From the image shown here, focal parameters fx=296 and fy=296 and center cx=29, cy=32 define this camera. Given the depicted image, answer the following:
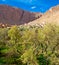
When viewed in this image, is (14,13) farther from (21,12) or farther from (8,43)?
(8,43)

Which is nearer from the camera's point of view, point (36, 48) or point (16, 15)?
point (36, 48)

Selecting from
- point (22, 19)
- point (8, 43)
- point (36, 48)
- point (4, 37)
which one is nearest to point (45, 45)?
point (36, 48)

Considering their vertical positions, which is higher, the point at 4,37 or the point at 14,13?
the point at 14,13

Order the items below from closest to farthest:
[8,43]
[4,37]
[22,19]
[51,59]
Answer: [51,59] → [8,43] → [4,37] → [22,19]

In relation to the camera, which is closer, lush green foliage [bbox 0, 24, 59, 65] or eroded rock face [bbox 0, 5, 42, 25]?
lush green foliage [bbox 0, 24, 59, 65]

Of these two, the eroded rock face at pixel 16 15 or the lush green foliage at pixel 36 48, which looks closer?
the lush green foliage at pixel 36 48

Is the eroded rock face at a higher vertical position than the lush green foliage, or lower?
higher

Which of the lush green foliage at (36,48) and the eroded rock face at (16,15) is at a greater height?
the eroded rock face at (16,15)

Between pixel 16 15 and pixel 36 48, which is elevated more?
pixel 16 15
